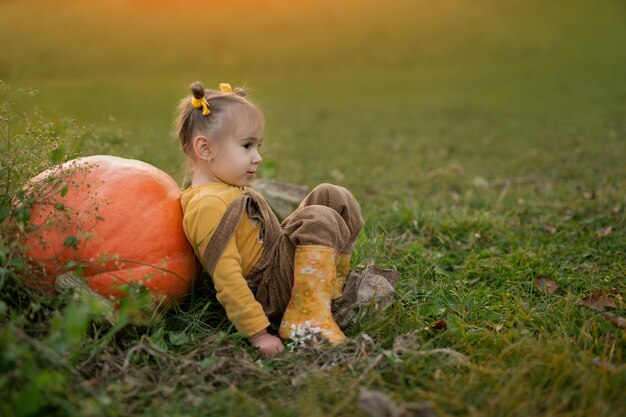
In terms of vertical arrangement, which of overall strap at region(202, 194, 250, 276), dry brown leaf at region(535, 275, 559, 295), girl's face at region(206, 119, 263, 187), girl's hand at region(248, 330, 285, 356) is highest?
girl's face at region(206, 119, 263, 187)

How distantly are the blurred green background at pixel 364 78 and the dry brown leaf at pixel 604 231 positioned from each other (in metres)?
1.61

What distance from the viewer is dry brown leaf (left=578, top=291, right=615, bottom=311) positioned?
2.96 m

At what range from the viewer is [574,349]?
8.06 feet

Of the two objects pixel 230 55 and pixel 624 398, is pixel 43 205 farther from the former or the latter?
pixel 230 55

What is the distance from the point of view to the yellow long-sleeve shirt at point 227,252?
105 inches

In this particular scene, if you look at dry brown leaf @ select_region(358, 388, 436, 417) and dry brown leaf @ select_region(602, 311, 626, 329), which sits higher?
dry brown leaf @ select_region(602, 311, 626, 329)

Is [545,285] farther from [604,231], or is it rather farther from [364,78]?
[364,78]

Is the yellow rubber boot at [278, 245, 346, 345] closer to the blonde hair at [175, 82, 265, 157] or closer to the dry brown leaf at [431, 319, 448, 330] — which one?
the dry brown leaf at [431, 319, 448, 330]

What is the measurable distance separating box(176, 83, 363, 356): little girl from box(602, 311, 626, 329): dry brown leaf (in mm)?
1215

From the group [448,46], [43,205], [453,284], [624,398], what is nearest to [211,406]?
[43,205]

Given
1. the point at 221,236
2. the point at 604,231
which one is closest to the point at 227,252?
the point at 221,236

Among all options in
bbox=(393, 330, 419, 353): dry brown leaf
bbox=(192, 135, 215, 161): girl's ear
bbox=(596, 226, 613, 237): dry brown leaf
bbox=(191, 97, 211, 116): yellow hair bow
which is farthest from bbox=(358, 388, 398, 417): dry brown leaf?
bbox=(596, 226, 613, 237): dry brown leaf

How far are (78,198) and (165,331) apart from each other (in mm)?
719

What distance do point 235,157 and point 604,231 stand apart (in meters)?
2.82
